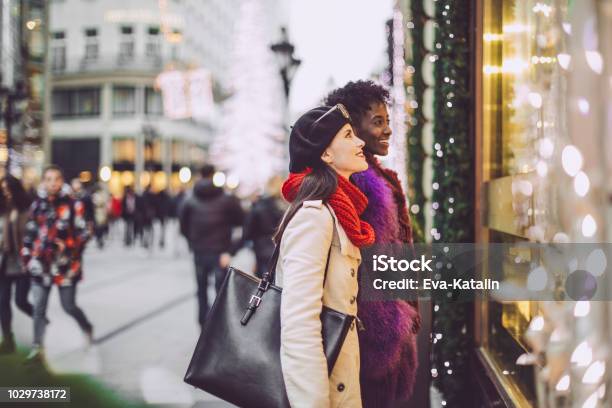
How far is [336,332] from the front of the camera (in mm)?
2309

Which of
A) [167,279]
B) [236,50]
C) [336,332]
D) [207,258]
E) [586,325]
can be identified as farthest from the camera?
[236,50]

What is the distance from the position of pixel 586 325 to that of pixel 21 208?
6.82 m

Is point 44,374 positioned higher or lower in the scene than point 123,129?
lower

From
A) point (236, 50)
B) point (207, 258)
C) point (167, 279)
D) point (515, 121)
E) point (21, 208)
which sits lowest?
point (167, 279)

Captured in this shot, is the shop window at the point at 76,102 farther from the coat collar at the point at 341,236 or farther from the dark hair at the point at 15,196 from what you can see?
the coat collar at the point at 341,236

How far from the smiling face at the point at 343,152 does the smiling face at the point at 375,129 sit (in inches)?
27.0

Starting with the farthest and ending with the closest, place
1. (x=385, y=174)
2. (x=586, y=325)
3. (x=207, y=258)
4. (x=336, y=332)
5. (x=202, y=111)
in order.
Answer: (x=202, y=111) < (x=207, y=258) < (x=385, y=174) < (x=336, y=332) < (x=586, y=325)

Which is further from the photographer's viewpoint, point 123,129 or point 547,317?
point 123,129

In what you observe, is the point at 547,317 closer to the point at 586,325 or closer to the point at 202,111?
the point at 586,325

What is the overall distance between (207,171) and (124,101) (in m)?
44.1

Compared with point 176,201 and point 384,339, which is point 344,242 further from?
point 176,201

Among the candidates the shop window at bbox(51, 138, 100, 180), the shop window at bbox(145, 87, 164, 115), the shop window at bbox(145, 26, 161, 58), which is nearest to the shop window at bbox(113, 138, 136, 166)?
the shop window at bbox(51, 138, 100, 180)

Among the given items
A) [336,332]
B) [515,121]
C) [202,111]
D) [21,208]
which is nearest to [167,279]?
[21,208]

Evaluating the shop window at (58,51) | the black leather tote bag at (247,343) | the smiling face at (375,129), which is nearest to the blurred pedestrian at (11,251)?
the smiling face at (375,129)
